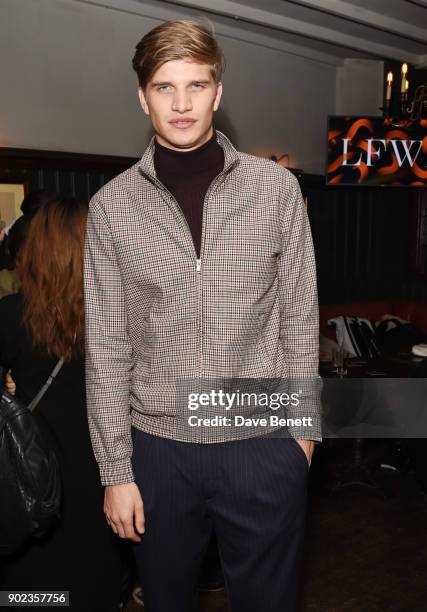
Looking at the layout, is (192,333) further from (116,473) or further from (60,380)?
(60,380)

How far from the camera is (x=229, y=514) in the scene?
5.00 ft

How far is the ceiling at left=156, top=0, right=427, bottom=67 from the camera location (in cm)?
493

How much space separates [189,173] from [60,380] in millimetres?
991

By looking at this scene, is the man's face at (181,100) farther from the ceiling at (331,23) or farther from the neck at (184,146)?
the ceiling at (331,23)

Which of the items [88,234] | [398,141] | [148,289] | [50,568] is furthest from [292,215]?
[398,141]

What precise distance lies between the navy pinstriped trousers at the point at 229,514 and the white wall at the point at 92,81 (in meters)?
3.51

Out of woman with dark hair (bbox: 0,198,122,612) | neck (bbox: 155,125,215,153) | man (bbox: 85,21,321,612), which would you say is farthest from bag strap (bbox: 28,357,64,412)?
neck (bbox: 155,125,215,153)

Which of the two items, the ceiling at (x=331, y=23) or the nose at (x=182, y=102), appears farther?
the ceiling at (x=331, y=23)

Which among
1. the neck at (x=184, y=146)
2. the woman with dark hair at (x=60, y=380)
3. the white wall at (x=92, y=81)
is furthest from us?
the white wall at (x=92, y=81)

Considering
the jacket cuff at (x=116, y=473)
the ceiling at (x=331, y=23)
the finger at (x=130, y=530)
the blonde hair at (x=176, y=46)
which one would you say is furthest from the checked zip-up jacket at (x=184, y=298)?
the ceiling at (x=331, y=23)

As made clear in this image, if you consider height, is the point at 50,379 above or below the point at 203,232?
below

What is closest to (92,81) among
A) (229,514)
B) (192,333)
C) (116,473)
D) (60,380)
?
(60,380)

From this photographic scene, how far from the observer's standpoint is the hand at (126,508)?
5.02 ft

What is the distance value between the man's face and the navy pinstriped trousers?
2.48 feet
